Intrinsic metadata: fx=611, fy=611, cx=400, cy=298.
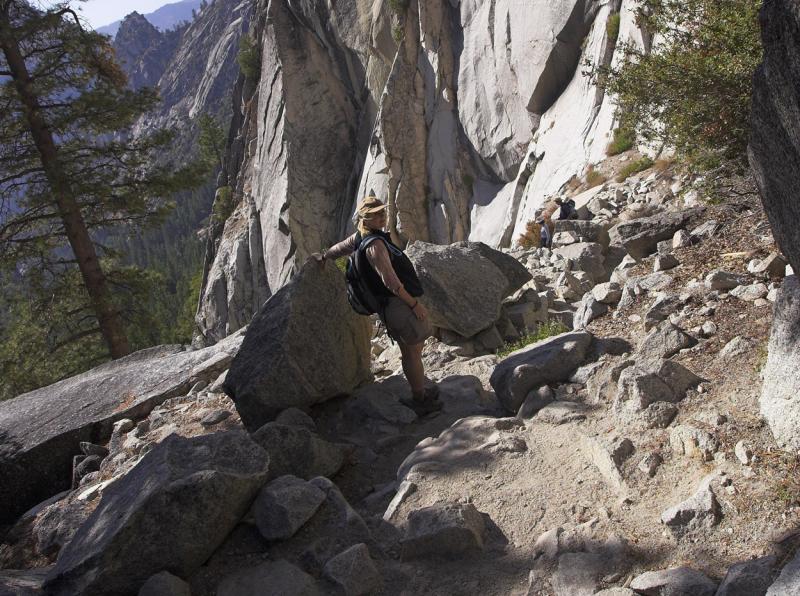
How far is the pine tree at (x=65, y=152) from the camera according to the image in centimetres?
1188

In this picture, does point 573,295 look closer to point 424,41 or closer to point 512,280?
point 512,280

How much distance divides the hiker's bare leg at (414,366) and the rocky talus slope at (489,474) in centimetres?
23

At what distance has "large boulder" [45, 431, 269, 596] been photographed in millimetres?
3537

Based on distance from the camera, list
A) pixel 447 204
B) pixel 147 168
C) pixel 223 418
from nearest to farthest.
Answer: pixel 223 418 → pixel 147 168 → pixel 447 204

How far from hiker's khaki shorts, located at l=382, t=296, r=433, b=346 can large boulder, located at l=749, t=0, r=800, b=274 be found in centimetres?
304

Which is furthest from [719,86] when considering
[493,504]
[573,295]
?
[493,504]

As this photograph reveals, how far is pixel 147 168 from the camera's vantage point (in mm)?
13922

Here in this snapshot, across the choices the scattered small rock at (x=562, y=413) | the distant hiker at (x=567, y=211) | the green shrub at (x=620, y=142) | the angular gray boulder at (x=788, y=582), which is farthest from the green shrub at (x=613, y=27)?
the angular gray boulder at (x=788, y=582)

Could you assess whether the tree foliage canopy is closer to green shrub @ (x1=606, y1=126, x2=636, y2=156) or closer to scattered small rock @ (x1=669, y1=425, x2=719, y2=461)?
green shrub @ (x1=606, y1=126, x2=636, y2=156)

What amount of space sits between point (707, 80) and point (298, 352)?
234 inches

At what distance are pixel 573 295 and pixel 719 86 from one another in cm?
311

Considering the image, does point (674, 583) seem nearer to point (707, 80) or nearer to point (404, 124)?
point (707, 80)

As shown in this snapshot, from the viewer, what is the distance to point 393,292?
5379mm

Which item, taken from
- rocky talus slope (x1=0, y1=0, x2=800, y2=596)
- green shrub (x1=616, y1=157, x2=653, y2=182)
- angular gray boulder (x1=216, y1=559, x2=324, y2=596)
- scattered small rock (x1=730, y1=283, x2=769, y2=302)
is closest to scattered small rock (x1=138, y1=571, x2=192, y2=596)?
rocky talus slope (x1=0, y1=0, x2=800, y2=596)
